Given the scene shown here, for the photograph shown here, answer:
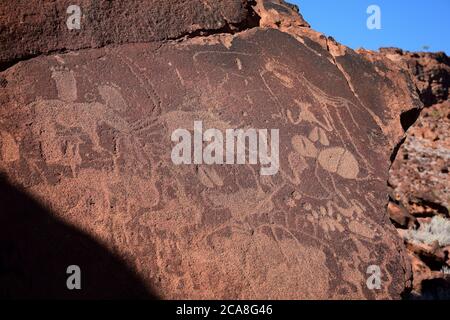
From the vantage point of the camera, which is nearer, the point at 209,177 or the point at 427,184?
the point at 209,177

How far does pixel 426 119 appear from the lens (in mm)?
12586

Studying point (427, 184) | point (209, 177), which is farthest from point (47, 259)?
point (427, 184)

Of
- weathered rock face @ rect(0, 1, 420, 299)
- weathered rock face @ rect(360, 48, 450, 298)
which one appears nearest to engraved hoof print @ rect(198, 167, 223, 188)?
weathered rock face @ rect(0, 1, 420, 299)

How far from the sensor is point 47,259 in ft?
7.74

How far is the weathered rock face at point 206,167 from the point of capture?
254 centimetres

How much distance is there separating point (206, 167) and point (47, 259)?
2.89 feet

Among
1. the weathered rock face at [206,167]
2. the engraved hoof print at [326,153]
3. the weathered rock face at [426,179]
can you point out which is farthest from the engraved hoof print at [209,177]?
the weathered rock face at [426,179]

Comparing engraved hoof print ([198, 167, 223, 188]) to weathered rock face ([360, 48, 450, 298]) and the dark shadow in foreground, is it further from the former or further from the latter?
weathered rock face ([360, 48, 450, 298])

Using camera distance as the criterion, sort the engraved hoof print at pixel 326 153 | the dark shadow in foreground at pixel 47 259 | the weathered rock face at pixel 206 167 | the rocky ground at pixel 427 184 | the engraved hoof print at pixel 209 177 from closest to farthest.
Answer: the dark shadow in foreground at pixel 47 259 → the weathered rock face at pixel 206 167 → the engraved hoof print at pixel 209 177 → the engraved hoof print at pixel 326 153 → the rocky ground at pixel 427 184

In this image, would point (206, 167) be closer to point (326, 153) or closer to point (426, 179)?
point (326, 153)

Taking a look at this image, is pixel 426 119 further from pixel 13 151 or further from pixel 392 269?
pixel 13 151

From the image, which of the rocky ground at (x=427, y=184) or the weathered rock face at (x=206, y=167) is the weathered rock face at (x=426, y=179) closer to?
the rocky ground at (x=427, y=184)

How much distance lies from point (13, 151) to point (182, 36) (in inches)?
44.4

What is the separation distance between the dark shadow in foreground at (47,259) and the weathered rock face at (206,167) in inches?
0.7
